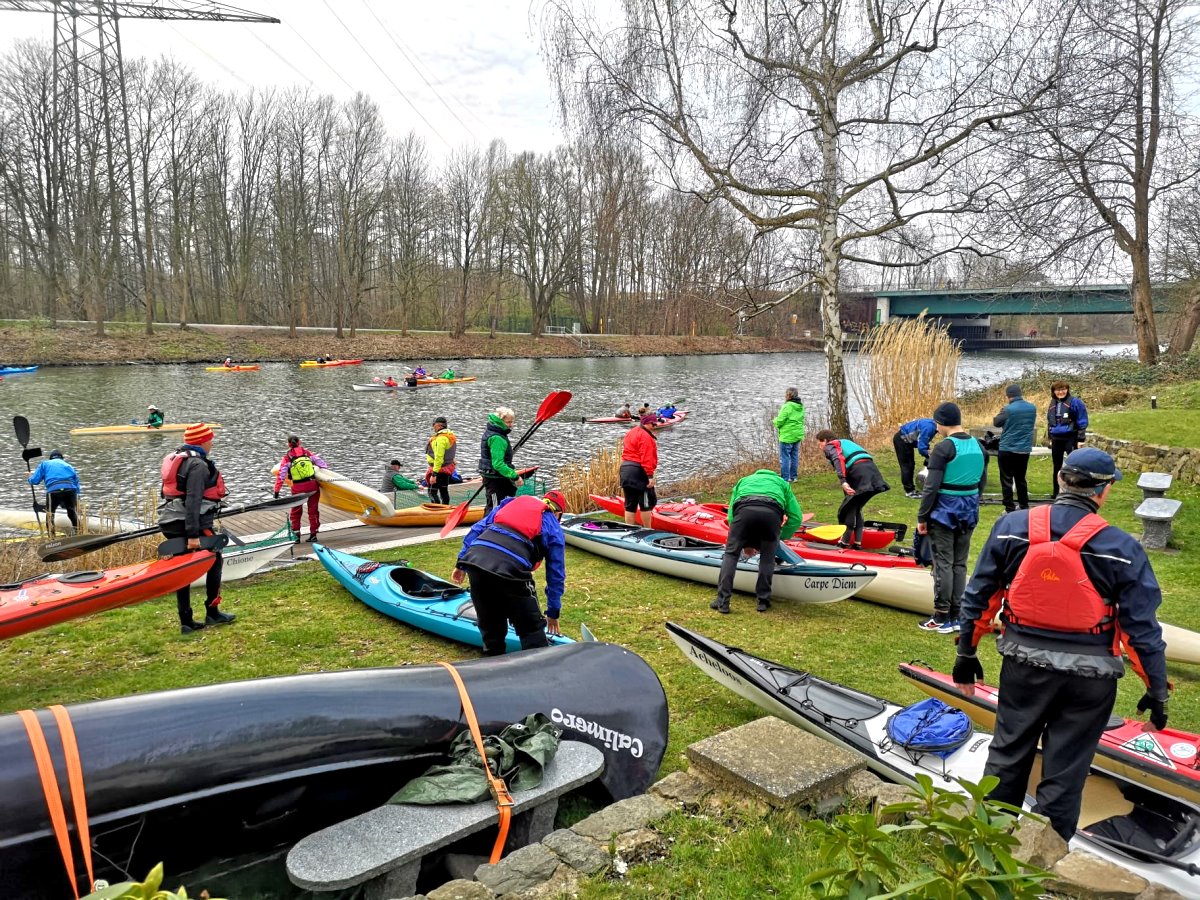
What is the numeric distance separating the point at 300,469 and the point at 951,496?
769 cm

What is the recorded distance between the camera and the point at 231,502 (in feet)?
43.2

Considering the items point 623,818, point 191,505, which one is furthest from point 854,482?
point 191,505

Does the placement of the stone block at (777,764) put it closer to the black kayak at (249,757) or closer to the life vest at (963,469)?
the black kayak at (249,757)

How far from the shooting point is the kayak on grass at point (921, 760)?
322 centimetres

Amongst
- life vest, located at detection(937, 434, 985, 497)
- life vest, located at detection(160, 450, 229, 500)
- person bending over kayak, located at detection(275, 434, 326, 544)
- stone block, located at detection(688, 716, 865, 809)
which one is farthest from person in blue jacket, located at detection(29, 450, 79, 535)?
life vest, located at detection(937, 434, 985, 497)

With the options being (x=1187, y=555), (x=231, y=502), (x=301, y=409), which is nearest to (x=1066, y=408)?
(x=1187, y=555)

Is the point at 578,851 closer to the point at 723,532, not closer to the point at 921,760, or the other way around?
the point at 921,760

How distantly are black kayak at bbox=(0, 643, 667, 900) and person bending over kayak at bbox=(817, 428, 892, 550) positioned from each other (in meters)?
5.32

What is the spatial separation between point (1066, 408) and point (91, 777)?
1090cm

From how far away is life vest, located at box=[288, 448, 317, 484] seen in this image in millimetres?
9625

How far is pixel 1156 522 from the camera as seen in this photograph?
818cm

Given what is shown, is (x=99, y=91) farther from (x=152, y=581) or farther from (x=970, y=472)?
(x=970, y=472)

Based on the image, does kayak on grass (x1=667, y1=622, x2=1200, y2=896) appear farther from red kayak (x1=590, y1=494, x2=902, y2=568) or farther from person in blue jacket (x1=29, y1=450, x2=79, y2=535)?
person in blue jacket (x1=29, y1=450, x2=79, y2=535)

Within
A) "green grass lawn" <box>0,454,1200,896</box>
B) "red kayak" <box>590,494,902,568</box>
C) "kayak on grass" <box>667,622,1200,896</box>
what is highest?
"red kayak" <box>590,494,902,568</box>
